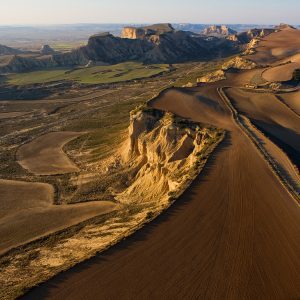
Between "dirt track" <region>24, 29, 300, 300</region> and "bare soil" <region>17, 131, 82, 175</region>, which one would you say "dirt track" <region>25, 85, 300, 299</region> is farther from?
"bare soil" <region>17, 131, 82, 175</region>

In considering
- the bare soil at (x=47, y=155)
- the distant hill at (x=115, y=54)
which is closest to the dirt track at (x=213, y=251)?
the bare soil at (x=47, y=155)

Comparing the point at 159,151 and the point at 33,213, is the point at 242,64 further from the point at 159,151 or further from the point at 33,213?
the point at 33,213

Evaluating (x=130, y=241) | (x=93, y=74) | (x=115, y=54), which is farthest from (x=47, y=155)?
(x=115, y=54)

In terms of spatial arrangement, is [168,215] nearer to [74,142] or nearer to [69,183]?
[69,183]

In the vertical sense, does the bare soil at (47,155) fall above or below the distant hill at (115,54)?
below

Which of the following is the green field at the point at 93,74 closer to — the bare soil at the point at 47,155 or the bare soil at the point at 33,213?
the bare soil at the point at 47,155

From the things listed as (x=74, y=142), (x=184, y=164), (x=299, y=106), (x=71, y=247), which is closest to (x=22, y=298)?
Result: (x=71, y=247)
